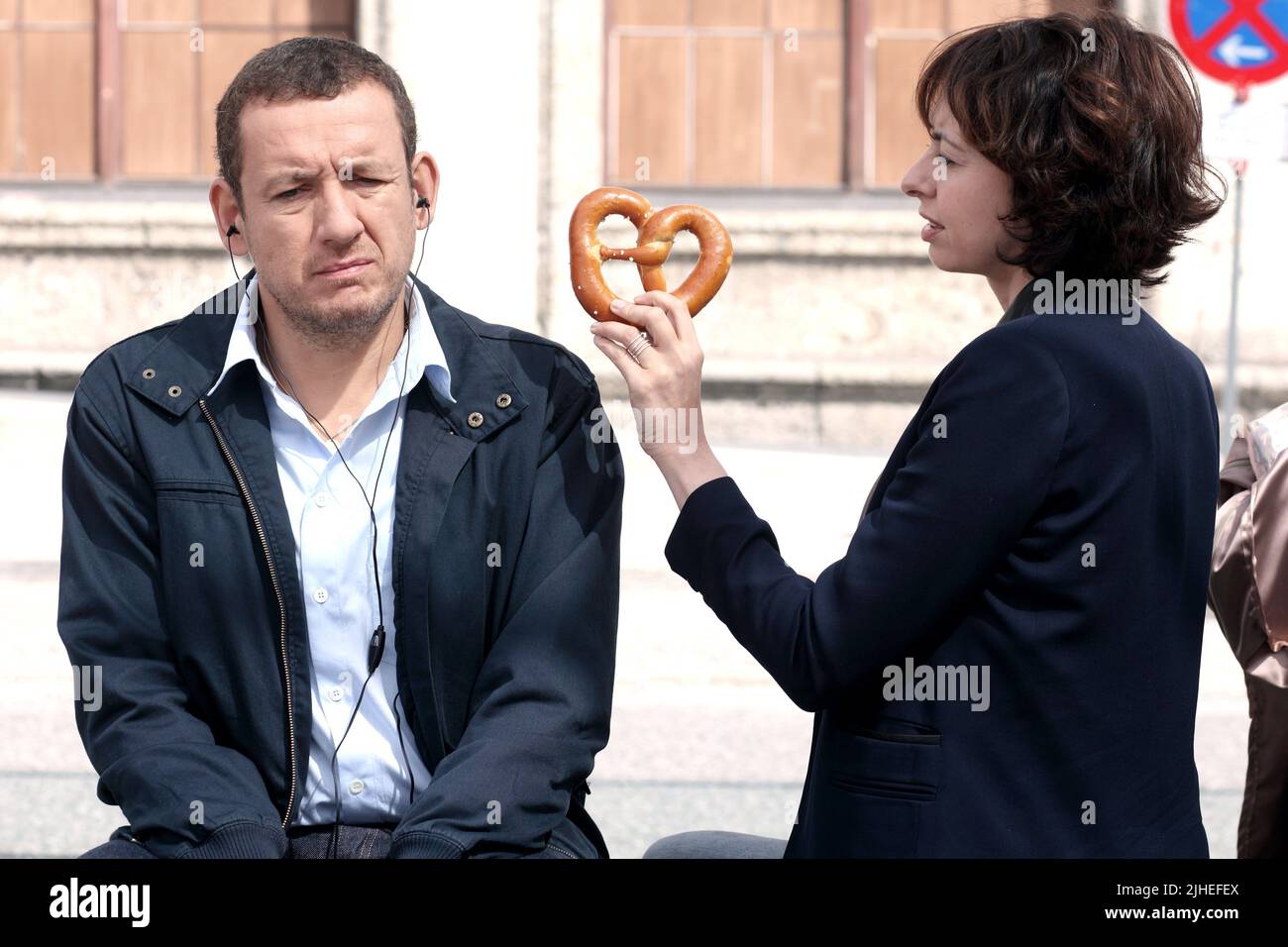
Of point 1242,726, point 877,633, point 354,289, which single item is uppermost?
point 354,289

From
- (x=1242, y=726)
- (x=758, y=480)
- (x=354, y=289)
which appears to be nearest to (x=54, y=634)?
(x=758, y=480)

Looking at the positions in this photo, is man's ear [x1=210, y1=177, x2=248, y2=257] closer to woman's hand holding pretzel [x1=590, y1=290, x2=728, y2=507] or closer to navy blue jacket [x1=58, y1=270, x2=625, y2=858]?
navy blue jacket [x1=58, y1=270, x2=625, y2=858]

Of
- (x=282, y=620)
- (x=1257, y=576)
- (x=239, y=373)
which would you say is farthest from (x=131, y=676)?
(x=1257, y=576)

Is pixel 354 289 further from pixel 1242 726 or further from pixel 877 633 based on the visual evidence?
pixel 1242 726

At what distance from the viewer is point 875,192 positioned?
531 inches

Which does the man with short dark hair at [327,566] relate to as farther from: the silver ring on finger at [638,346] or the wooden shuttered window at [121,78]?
the wooden shuttered window at [121,78]

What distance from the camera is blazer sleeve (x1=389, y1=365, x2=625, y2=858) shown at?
104 inches

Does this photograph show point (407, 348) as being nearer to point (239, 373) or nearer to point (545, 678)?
point (239, 373)

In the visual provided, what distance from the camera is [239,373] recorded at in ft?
Answer: 9.51

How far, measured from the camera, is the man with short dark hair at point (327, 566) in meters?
2.75

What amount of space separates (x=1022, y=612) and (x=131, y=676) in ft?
4.37

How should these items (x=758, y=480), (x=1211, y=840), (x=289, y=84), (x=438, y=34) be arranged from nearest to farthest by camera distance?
(x=289, y=84) < (x=1211, y=840) < (x=758, y=480) < (x=438, y=34)

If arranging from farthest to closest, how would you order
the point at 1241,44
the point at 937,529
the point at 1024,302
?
the point at 1241,44 → the point at 1024,302 → the point at 937,529

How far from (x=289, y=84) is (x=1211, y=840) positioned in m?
4.05
